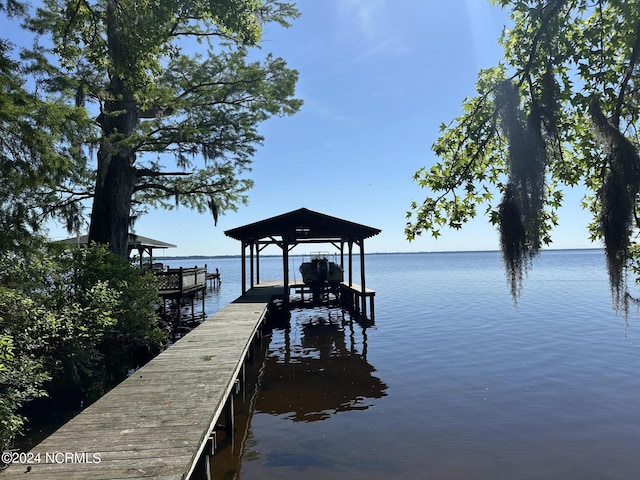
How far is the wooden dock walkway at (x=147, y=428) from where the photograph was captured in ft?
11.1

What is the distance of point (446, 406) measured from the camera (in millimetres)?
8070

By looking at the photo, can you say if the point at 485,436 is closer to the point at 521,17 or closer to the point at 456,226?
the point at 456,226

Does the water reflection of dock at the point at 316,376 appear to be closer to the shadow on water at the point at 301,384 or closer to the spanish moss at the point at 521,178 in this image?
the shadow on water at the point at 301,384

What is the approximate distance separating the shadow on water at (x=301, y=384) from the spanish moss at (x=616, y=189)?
16.1 ft

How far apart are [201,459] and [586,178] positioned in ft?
17.2

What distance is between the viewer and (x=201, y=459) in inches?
186

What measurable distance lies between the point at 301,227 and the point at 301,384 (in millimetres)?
8071

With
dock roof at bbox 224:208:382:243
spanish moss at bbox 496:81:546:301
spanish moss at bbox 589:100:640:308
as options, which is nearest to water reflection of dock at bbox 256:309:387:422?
dock roof at bbox 224:208:382:243

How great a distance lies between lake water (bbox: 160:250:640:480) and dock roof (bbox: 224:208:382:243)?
428 centimetres

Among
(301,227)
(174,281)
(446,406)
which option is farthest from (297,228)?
(446,406)

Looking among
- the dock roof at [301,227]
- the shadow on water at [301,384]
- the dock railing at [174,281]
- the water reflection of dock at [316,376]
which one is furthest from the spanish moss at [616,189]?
the dock railing at [174,281]

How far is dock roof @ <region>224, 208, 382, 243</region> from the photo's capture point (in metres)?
15.8

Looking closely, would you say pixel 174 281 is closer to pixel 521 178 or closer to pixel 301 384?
pixel 301 384

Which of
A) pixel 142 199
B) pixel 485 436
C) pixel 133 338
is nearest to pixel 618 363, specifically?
pixel 485 436
